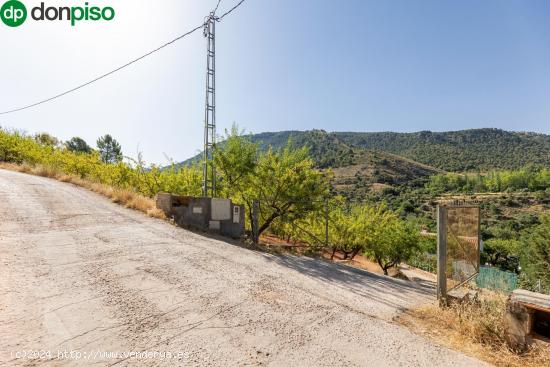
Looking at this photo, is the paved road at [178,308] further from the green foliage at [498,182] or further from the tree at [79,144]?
the green foliage at [498,182]

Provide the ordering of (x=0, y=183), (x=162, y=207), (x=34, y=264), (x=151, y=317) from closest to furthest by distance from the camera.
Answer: (x=151, y=317)
(x=34, y=264)
(x=162, y=207)
(x=0, y=183)

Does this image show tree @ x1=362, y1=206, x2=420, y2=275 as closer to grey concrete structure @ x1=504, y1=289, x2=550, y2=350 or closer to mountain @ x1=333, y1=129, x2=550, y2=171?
grey concrete structure @ x1=504, y1=289, x2=550, y2=350

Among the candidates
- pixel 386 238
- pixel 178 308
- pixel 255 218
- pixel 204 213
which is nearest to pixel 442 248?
pixel 178 308

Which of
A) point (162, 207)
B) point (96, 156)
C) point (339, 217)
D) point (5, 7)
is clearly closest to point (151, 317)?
point (162, 207)

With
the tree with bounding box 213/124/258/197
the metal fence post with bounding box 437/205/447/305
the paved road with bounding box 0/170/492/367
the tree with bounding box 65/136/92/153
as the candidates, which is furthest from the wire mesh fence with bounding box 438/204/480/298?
the tree with bounding box 65/136/92/153

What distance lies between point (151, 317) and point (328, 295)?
3.19m

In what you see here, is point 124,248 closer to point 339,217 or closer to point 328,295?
point 328,295

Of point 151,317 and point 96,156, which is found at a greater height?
point 96,156

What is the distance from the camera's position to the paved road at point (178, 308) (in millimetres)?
3295

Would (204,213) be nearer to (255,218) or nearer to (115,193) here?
(255,218)

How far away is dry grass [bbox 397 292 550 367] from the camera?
155 inches

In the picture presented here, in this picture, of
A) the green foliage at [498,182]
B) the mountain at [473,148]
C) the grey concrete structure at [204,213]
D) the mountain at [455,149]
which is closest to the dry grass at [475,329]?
the grey concrete structure at [204,213]

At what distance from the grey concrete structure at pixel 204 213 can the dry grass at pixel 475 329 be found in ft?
23.6

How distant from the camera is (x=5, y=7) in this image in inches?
406
